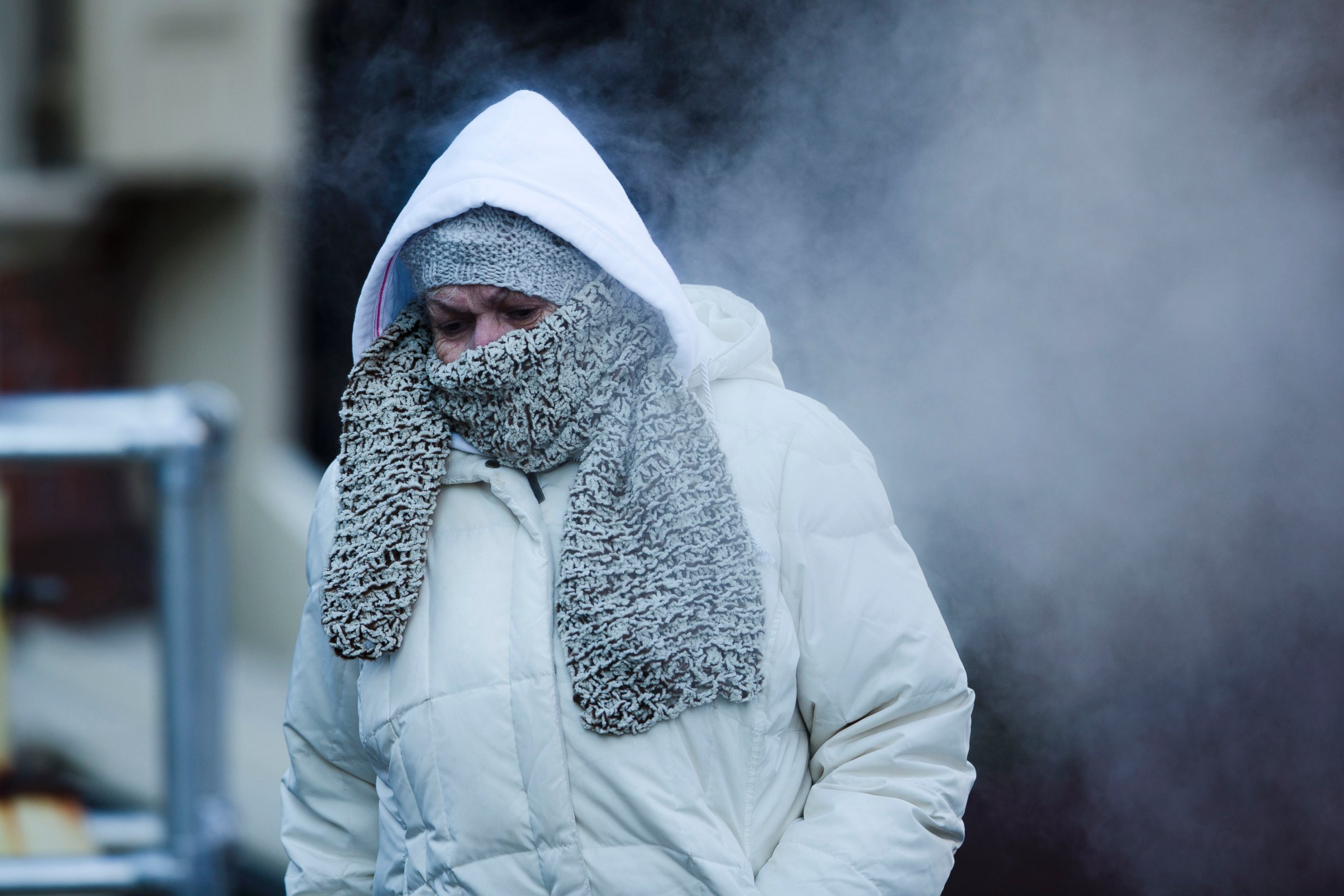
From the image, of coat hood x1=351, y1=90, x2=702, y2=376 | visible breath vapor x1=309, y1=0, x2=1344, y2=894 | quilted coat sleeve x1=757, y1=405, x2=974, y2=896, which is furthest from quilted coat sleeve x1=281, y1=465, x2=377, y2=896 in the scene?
visible breath vapor x1=309, y1=0, x2=1344, y2=894

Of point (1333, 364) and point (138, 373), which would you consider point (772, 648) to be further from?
point (138, 373)

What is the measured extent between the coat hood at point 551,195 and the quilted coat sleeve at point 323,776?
0.40 meters

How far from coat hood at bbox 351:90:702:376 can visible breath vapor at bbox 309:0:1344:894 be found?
2.03 ft

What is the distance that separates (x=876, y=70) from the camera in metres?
2.17

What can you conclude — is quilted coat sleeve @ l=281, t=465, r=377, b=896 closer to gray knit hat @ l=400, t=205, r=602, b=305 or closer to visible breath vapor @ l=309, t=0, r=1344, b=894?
gray knit hat @ l=400, t=205, r=602, b=305

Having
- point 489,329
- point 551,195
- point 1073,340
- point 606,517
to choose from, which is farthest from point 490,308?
point 1073,340

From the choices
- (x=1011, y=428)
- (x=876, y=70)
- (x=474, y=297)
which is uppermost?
(x=876, y=70)

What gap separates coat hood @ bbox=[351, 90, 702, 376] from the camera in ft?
4.94

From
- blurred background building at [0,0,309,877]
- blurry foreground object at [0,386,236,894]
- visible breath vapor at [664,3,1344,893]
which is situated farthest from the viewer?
blurred background building at [0,0,309,877]

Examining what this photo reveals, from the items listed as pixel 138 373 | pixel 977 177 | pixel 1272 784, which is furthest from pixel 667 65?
pixel 138 373

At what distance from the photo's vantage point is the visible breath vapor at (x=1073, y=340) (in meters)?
2.07

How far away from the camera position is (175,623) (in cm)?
230

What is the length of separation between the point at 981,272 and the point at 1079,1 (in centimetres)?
44

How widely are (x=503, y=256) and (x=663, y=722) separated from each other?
1.80 ft
